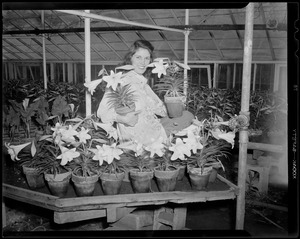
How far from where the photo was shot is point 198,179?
6.04 ft

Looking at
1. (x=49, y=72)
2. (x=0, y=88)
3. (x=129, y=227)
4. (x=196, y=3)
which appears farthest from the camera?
(x=49, y=72)

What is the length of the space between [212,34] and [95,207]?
239 inches

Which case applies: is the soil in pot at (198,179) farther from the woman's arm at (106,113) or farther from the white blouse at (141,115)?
the woman's arm at (106,113)

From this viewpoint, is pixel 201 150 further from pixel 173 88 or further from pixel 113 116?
pixel 113 116

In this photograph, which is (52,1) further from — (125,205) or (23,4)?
(125,205)

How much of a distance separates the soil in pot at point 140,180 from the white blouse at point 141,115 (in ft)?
0.80

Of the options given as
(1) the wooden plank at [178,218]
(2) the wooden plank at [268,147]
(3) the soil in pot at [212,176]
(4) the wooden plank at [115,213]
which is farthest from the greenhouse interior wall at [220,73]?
(4) the wooden plank at [115,213]

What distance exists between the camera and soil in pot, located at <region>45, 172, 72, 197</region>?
5.68ft

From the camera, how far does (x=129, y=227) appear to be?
1.90 m

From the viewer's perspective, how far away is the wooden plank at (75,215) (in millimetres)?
1676

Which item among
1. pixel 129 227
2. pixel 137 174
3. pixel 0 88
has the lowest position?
pixel 129 227

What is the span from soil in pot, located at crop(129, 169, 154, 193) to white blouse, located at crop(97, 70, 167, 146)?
0.80 ft

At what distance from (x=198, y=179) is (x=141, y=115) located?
631mm

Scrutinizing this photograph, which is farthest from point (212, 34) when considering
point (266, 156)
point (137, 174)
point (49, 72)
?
point (49, 72)
